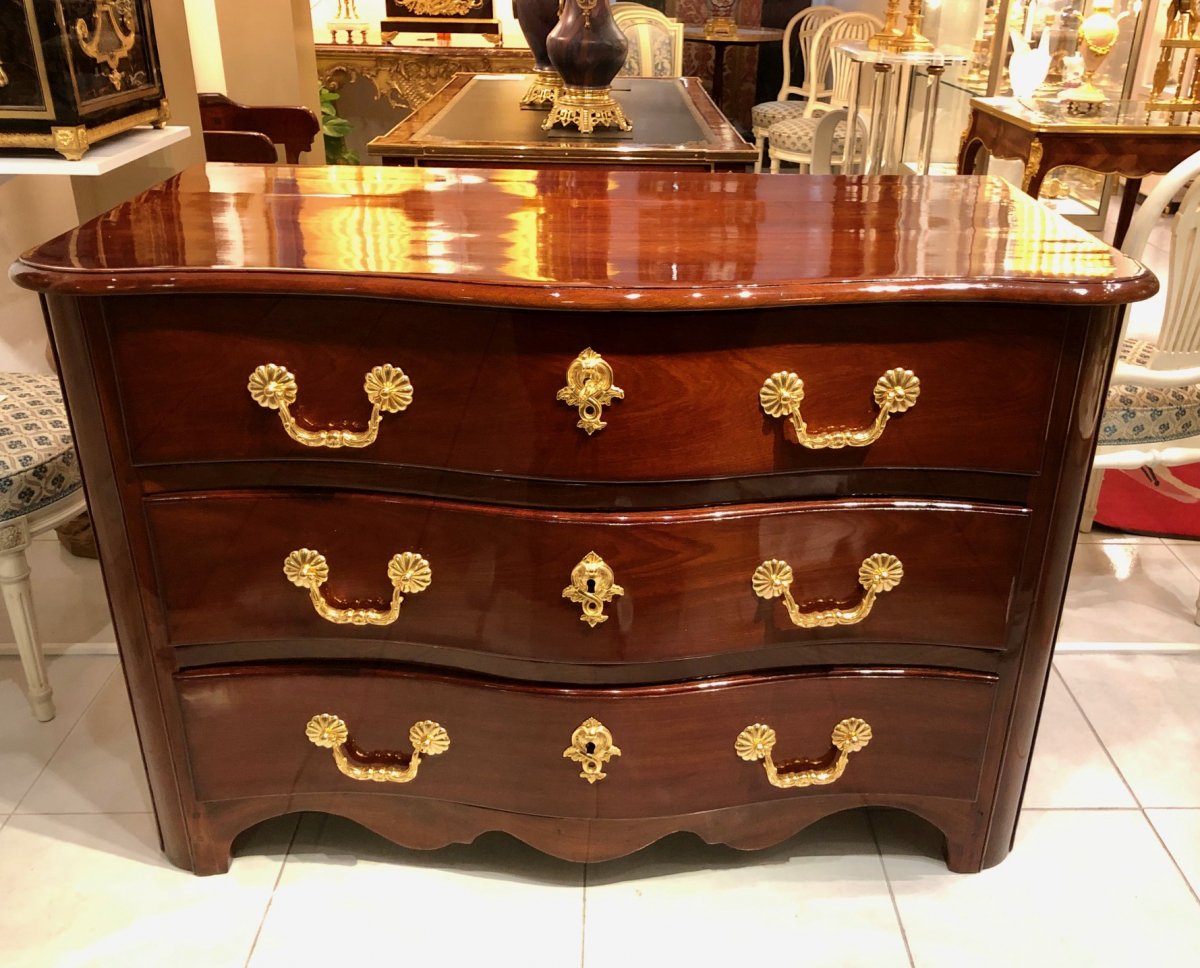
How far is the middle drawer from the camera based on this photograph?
118 cm

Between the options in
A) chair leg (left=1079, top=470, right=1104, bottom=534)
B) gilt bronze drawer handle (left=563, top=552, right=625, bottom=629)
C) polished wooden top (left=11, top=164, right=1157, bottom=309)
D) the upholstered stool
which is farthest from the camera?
chair leg (left=1079, top=470, right=1104, bottom=534)

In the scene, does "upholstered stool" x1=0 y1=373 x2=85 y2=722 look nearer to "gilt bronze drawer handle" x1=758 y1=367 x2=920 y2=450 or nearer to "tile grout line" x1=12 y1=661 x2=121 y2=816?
"tile grout line" x1=12 y1=661 x2=121 y2=816

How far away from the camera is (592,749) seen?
1312mm

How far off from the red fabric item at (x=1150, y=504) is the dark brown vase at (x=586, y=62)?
57.0 inches

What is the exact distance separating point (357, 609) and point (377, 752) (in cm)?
23

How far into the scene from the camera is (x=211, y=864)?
145 centimetres

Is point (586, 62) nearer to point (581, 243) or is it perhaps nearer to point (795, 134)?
point (581, 243)

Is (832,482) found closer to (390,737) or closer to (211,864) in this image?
(390,737)

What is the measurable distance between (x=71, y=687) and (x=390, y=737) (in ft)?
2.79

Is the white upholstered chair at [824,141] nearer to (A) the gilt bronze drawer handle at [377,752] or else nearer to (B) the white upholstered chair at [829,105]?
(B) the white upholstered chair at [829,105]

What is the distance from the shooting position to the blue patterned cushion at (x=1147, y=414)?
179 centimetres

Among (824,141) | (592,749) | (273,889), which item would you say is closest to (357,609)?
(592,749)

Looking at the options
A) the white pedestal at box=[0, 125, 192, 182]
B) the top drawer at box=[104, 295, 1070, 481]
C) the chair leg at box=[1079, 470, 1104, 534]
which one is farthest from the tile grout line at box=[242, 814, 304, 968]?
the chair leg at box=[1079, 470, 1104, 534]

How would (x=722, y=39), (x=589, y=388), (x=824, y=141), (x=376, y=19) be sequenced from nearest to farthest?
1. (x=589, y=388)
2. (x=824, y=141)
3. (x=376, y=19)
4. (x=722, y=39)
